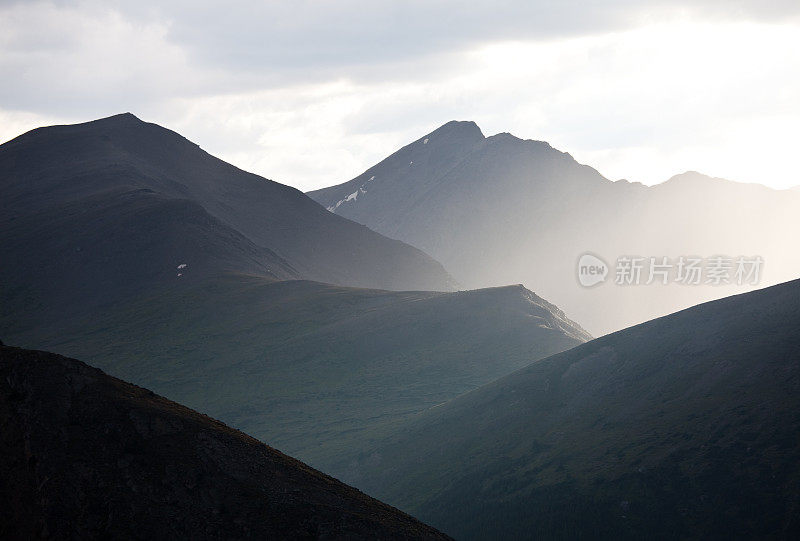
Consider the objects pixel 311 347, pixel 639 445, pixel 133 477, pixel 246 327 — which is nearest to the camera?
pixel 133 477

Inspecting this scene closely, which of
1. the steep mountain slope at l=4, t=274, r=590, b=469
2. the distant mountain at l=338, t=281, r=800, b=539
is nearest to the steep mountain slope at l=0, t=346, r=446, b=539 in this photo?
the distant mountain at l=338, t=281, r=800, b=539

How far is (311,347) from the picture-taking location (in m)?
130

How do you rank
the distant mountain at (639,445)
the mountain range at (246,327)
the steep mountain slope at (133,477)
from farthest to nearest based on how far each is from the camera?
the mountain range at (246,327), the distant mountain at (639,445), the steep mountain slope at (133,477)

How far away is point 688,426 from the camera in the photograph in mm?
50594

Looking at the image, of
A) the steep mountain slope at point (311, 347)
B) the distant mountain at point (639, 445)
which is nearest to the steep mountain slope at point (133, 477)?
the distant mountain at point (639, 445)

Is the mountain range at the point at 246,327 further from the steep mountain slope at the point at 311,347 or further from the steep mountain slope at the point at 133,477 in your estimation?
the steep mountain slope at the point at 133,477

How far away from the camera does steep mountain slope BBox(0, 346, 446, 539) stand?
27.6m

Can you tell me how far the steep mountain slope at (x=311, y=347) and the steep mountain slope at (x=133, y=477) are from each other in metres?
56.5

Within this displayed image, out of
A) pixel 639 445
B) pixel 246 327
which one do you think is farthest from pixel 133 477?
pixel 246 327

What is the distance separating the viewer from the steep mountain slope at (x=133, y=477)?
90.5 feet

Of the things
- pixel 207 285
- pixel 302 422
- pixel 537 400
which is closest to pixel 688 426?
pixel 537 400

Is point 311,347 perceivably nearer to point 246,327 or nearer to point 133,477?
point 246,327

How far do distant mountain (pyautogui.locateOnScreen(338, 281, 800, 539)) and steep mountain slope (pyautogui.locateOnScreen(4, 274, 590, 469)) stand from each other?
23.3m

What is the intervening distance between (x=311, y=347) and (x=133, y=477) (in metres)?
101
